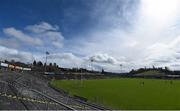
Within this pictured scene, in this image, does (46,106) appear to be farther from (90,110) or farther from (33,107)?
(90,110)

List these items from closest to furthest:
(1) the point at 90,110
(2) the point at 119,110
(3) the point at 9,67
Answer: (1) the point at 90,110
(2) the point at 119,110
(3) the point at 9,67

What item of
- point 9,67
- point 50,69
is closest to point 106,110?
point 9,67

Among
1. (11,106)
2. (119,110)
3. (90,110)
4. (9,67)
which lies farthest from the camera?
(9,67)

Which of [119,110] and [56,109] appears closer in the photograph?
[56,109]

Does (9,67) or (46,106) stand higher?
(9,67)

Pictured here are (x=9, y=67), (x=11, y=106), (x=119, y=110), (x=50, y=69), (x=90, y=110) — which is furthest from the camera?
(x=50, y=69)

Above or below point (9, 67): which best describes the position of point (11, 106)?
below

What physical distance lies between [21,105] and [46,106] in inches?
116

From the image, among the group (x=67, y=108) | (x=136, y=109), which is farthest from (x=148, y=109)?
(x=67, y=108)

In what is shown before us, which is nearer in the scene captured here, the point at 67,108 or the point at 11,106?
the point at 11,106

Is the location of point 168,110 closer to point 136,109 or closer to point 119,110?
point 136,109

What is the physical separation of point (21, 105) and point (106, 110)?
10482 mm

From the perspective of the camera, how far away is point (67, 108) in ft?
97.5

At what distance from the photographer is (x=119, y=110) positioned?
32344mm
